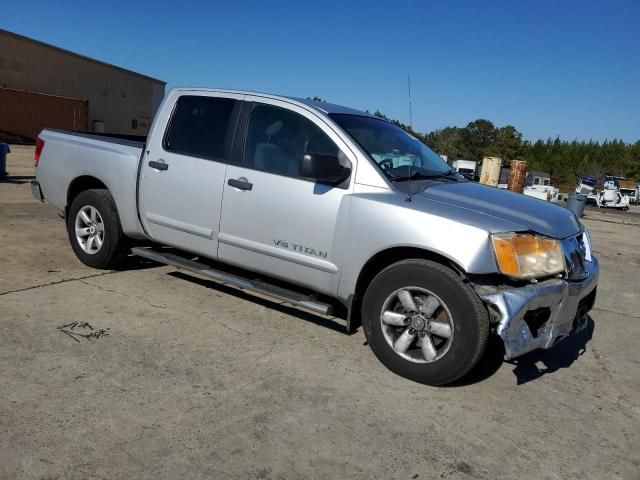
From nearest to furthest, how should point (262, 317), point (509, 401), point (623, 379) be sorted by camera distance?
point (509, 401)
point (623, 379)
point (262, 317)

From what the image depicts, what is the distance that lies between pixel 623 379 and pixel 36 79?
134 feet

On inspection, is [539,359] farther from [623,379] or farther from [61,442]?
[61,442]

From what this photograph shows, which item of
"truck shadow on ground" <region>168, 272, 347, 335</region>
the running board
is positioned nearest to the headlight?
the running board

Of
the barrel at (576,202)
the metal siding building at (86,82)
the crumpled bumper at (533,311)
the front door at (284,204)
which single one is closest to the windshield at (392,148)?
the front door at (284,204)

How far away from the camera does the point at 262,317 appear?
172 inches

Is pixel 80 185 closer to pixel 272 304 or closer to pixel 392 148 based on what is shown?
pixel 272 304

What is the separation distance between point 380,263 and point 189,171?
72.4 inches

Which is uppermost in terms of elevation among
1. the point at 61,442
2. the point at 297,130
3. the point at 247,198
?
the point at 297,130

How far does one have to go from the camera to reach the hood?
3418mm

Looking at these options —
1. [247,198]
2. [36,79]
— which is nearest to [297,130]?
[247,198]

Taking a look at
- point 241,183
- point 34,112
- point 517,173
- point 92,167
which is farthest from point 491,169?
point 34,112

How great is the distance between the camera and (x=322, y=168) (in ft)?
11.9

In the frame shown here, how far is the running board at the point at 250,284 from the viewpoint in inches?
150

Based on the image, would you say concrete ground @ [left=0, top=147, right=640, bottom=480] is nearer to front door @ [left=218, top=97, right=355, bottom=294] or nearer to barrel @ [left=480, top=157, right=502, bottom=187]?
front door @ [left=218, top=97, right=355, bottom=294]
